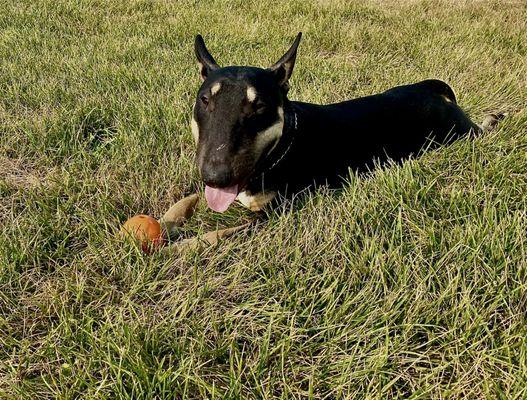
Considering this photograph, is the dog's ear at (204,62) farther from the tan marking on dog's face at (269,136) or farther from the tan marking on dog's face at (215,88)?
the tan marking on dog's face at (269,136)

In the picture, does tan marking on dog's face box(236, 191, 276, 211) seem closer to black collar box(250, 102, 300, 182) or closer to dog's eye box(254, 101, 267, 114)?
black collar box(250, 102, 300, 182)

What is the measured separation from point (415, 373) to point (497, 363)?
0.34 meters

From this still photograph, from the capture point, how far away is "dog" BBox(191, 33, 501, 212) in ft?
8.66

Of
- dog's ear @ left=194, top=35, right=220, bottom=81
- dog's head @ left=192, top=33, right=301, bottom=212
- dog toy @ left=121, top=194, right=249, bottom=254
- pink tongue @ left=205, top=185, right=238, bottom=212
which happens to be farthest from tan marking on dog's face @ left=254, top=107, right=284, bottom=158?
dog's ear @ left=194, top=35, right=220, bottom=81

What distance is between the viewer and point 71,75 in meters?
4.91

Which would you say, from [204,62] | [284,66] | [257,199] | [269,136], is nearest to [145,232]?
[257,199]

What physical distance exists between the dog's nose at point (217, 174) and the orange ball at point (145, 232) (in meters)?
0.45

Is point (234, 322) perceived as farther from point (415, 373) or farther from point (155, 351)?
point (415, 373)

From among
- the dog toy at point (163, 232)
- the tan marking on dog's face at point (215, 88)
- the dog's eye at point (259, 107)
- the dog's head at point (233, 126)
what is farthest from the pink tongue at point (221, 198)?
the tan marking on dog's face at point (215, 88)

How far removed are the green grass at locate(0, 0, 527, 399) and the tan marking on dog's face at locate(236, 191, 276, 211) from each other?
0.31 ft

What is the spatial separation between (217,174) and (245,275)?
60 cm

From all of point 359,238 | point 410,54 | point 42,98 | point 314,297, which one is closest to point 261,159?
point 359,238

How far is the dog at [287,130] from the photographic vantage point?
2639mm

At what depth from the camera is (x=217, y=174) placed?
2520 millimetres
